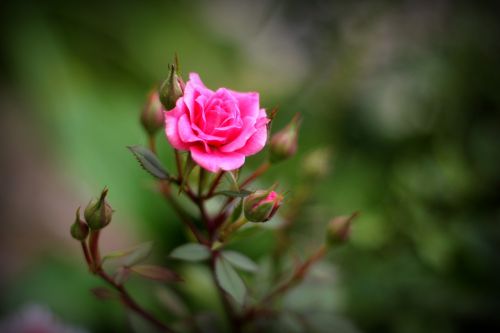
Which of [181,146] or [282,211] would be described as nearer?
[181,146]

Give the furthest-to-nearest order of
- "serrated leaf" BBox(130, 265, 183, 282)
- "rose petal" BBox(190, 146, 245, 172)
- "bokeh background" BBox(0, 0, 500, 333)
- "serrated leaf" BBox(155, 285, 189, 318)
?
"bokeh background" BBox(0, 0, 500, 333), "serrated leaf" BBox(155, 285, 189, 318), "serrated leaf" BBox(130, 265, 183, 282), "rose petal" BBox(190, 146, 245, 172)

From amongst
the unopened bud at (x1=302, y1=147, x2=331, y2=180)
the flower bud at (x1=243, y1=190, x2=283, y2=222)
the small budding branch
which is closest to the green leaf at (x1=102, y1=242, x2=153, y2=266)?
the small budding branch

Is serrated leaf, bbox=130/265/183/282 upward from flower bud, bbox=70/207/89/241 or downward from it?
downward

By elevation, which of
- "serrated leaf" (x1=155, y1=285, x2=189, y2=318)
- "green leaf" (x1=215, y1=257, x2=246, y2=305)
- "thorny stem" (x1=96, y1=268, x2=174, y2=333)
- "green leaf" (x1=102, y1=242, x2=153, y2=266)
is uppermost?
"green leaf" (x1=102, y1=242, x2=153, y2=266)

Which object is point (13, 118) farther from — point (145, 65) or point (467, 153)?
point (467, 153)

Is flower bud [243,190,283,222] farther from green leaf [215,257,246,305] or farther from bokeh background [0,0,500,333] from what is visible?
bokeh background [0,0,500,333]

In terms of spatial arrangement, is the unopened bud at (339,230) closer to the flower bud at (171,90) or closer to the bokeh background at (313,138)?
the bokeh background at (313,138)

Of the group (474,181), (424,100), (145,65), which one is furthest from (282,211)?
(145,65)
